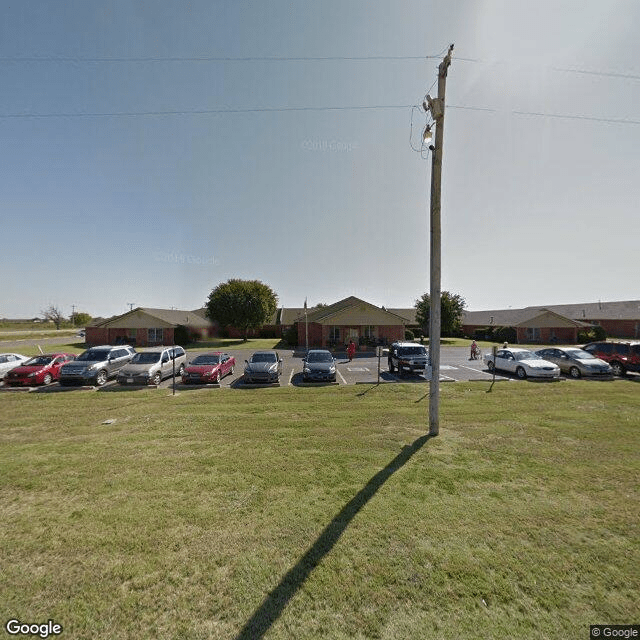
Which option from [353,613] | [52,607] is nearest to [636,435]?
[353,613]

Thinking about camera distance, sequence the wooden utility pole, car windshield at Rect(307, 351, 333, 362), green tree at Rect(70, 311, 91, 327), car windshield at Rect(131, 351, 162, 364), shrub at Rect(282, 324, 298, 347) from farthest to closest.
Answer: green tree at Rect(70, 311, 91, 327), shrub at Rect(282, 324, 298, 347), car windshield at Rect(307, 351, 333, 362), car windshield at Rect(131, 351, 162, 364), the wooden utility pole

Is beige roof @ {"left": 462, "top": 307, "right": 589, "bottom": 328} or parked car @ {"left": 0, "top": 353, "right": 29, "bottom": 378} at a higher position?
beige roof @ {"left": 462, "top": 307, "right": 589, "bottom": 328}

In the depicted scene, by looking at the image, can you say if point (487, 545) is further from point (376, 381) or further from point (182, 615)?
point (376, 381)

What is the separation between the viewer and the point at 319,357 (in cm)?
1573

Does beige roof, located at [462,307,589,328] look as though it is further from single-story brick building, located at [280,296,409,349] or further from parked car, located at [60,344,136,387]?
parked car, located at [60,344,136,387]

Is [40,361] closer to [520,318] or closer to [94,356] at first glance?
[94,356]

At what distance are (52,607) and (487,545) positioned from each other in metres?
4.48

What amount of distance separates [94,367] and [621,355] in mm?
25944

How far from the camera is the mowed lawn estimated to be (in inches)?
110

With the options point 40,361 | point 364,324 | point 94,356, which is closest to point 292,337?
point 364,324

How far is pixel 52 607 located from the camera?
283 cm

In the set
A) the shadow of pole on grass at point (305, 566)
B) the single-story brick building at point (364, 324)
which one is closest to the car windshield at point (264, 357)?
the shadow of pole on grass at point (305, 566)

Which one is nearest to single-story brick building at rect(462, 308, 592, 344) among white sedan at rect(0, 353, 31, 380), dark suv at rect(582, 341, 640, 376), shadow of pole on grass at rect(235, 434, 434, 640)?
dark suv at rect(582, 341, 640, 376)

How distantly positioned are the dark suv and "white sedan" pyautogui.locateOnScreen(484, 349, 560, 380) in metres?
4.41
